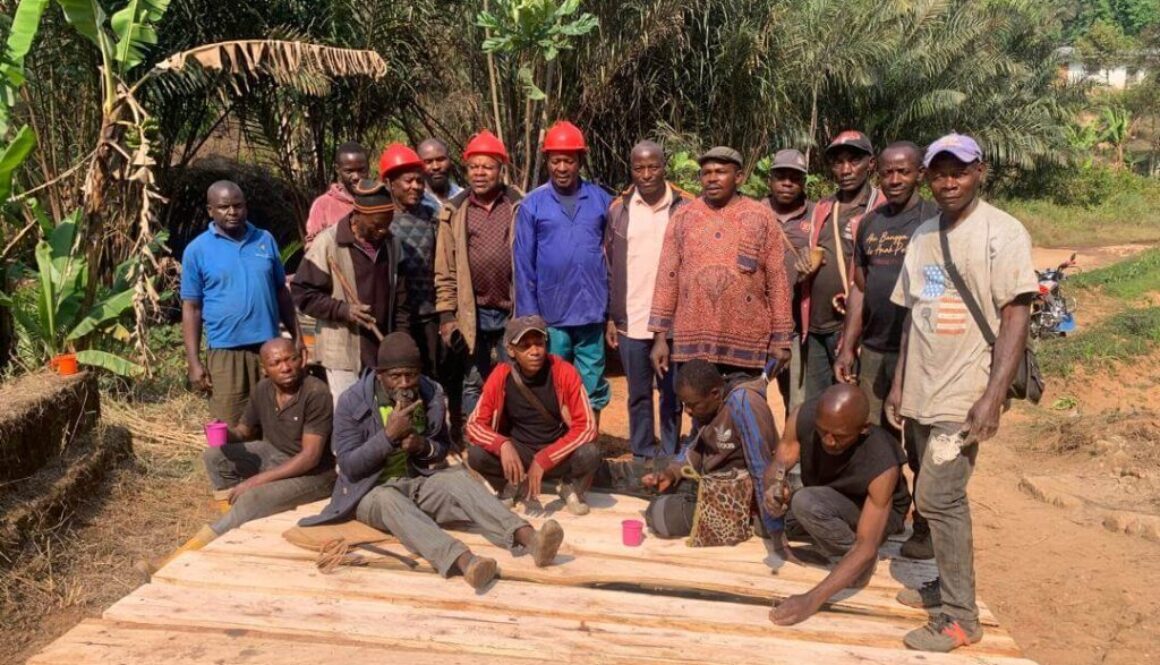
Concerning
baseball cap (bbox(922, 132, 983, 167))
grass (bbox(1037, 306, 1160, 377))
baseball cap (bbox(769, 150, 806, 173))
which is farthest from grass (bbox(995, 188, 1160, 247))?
baseball cap (bbox(922, 132, 983, 167))

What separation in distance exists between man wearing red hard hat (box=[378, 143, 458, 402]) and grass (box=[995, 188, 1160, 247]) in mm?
17798

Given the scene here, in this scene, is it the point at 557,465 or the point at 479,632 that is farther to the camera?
the point at 557,465

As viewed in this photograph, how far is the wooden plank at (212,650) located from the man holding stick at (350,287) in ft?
5.31

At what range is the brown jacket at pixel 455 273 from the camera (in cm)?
526

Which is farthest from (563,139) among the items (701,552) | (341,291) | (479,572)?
(479,572)

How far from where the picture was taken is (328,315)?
491 cm

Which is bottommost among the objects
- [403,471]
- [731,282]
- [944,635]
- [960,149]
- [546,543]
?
[944,635]

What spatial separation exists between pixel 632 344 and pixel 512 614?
199 centimetres

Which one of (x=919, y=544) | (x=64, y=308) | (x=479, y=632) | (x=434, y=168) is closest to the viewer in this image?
(x=479, y=632)

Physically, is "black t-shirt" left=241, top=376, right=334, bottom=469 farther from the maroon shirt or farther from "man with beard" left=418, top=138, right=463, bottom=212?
"man with beard" left=418, top=138, right=463, bottom=212

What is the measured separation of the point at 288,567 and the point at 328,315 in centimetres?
141

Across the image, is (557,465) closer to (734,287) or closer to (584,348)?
(584,348)

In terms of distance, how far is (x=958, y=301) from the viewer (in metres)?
3.35

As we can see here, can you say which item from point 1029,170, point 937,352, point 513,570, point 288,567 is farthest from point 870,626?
point 1029,170
